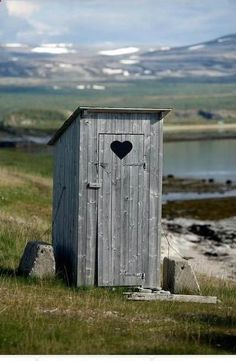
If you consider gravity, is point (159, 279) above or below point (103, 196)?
below

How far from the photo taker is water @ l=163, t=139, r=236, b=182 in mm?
67562

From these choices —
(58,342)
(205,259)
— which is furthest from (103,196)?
(205,259)

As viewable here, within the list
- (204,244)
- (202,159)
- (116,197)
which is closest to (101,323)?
(116,197)

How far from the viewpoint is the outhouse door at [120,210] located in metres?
16.6

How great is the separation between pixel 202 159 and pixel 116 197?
6626 cm

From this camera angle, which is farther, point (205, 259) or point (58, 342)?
point (205, 259)

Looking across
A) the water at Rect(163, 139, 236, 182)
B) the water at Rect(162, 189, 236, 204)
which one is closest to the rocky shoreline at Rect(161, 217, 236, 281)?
the water at Rect(162, 189, 236, 204)

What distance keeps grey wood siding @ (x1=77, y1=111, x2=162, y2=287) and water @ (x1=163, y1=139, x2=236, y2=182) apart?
45.4m

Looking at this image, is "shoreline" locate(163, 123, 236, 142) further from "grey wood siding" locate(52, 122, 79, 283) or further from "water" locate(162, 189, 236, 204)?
"grey wood siding" locate(52, 122, 79, 283)

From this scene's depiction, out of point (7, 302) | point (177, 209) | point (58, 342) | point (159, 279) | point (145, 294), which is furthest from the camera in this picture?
point (177, 209)

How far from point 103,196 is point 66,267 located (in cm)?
142

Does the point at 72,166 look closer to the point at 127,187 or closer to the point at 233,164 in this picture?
the point at 127,187

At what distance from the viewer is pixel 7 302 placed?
566 inches

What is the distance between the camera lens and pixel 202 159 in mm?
82625
